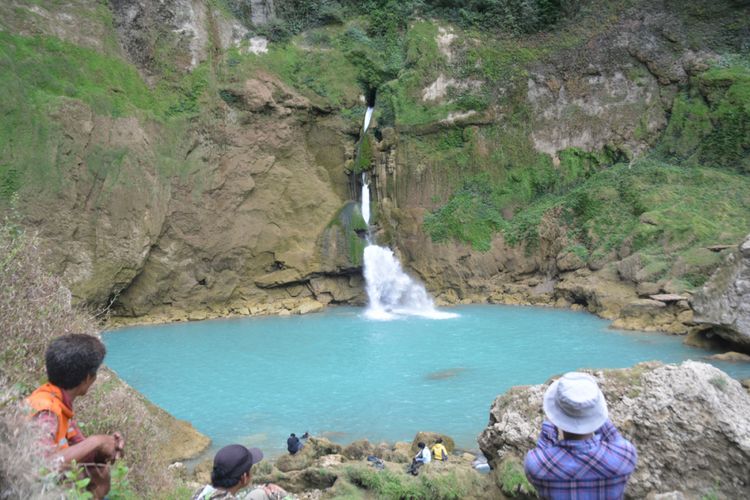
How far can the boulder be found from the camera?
523 centimetres

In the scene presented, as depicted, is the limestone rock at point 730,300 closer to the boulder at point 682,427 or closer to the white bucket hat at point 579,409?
the boulder at point 682,427

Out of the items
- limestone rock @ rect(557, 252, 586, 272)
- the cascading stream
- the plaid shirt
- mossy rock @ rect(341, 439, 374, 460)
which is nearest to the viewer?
the plaid shirt

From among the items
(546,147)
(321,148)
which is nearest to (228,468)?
(321,148)

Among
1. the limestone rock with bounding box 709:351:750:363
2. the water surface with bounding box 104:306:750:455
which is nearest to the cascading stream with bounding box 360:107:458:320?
the water surface with bounding box 104:306:750:455

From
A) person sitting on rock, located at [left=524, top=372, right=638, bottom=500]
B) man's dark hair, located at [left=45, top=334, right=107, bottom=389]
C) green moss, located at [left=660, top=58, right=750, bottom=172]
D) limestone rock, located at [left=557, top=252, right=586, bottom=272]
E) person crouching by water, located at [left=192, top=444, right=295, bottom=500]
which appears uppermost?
green moss, located at [left=660, top=58, right=750, bottom=172]

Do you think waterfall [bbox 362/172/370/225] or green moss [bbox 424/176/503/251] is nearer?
green moss [bbox 424/176/503/251]

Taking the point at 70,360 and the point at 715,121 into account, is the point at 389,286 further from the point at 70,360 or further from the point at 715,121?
the point at 70,360

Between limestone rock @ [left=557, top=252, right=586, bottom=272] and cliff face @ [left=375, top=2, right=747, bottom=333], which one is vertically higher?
cliff face @ [left=375, top=2, right=747, bottom=333]

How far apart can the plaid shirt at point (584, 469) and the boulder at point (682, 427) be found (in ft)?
9.08

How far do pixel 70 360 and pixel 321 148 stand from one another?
1181 inches

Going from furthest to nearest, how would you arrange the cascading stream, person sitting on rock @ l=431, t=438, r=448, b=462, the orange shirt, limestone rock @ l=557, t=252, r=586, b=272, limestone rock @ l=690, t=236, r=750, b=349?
1. the cascading stream
2. limestone rock @ l=557, t=252, r=586, b=272
3. limestone rock @ l=690, t=236, r=750, b=349
4. person sitting on rock @ l=431, t=438, r=448, b=462
5. the orange shirt

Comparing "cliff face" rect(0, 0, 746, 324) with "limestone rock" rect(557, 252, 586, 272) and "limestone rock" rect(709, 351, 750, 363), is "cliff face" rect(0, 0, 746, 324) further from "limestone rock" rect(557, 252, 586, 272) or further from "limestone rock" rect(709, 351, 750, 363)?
"limestone rock" rect(709, 351, 750, 363)

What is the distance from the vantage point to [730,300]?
16312 millimetres

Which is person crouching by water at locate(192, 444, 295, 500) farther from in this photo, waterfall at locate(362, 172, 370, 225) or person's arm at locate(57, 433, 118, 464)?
waterfall at locate(362, 172, 370, 225)
